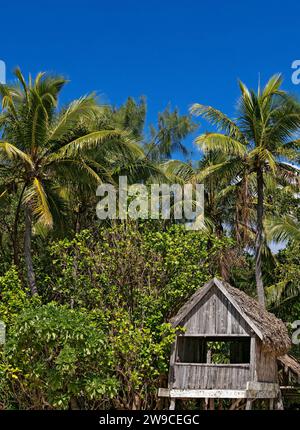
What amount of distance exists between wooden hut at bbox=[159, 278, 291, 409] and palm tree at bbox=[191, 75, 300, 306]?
473 centimetres

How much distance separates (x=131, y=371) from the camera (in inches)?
779

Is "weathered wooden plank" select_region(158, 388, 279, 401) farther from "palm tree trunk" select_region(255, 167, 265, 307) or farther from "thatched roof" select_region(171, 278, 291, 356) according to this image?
"palm tree trunk" select_region(255, 167, 265, 307)

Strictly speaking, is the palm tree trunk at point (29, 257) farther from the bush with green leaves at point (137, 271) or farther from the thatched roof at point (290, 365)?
the thatched roof at point (290, 365)

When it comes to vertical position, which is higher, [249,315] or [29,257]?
[29,257]

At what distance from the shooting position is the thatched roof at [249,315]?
63.7ft

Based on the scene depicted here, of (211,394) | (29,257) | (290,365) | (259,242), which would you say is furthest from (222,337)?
(29,257)

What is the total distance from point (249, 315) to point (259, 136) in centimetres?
791

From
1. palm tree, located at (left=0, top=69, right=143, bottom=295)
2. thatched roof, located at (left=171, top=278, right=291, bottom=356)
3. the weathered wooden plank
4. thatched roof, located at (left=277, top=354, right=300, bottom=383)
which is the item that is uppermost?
palm tree, located at (left=0, top=69, right=143, bottom=295)

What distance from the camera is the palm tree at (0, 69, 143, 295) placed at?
23.3 metres

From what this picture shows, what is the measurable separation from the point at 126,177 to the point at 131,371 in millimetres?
8757

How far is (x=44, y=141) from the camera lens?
77.1 ft

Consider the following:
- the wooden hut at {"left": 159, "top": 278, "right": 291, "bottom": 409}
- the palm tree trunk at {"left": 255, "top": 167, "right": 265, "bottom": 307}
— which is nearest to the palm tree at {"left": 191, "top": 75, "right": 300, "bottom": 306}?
the palm tree trunk at {"left": 255, "top": 167, "right": 265, "bottom": 307}

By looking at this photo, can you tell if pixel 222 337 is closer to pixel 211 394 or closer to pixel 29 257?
pixel 211 394

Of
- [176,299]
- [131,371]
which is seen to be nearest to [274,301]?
[176,299]
